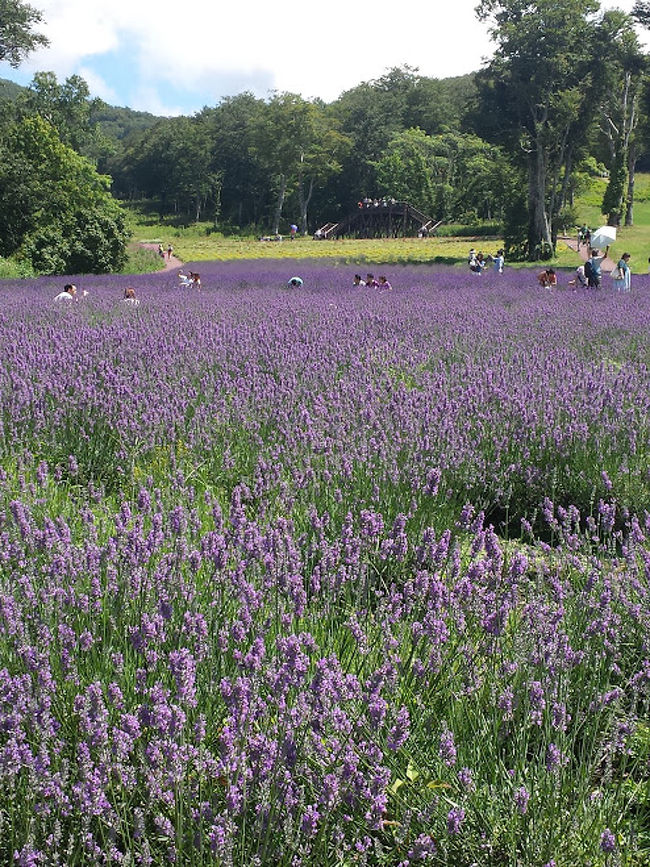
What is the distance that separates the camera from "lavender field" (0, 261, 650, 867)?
147 centimetres

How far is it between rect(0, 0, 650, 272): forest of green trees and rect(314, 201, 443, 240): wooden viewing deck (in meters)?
2.41

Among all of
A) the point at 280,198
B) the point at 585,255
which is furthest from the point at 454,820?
the point at 280,198

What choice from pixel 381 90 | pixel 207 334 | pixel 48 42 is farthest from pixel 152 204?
pixel 207 334

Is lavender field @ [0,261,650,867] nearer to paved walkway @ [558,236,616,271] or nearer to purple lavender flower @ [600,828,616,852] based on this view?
purple lavender flower @ [600,828,616,852]

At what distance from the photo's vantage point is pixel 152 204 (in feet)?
300

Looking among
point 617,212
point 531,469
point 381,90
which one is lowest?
point 531,469

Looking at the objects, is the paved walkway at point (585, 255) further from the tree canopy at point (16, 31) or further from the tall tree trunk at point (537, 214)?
the tree canopy at point (16, 31)

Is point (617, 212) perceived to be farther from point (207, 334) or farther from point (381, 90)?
point (381, 90)

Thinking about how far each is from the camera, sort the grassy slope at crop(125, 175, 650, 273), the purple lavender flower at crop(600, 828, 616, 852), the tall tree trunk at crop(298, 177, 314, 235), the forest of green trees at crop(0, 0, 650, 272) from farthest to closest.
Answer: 1. the tall tree trunk at crop(298, 177, 314, 235)
2. the grassy slope at crop(125, 175, 650, 273)
3. the forest of green trees at crop(0, 0, 650, 272)
4. the purple lavender flower at crop(600, 828, 616, 852)

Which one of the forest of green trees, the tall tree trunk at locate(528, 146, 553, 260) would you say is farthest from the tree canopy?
the tall tree trunk at locate(528, 146, 553, 260)

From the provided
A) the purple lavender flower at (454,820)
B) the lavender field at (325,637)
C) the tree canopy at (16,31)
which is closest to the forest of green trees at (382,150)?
the tree canopy at (16,31)

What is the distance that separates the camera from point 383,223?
60969mm

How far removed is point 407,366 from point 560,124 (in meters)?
24.6

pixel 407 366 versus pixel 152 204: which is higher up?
pixel 152 204
